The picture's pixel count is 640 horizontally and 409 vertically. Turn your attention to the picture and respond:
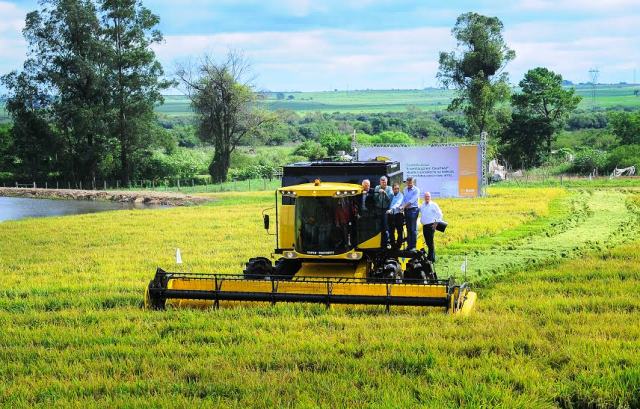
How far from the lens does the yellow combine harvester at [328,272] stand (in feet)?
40.5

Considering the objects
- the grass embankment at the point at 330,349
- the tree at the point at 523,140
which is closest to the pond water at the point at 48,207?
the grass embankment at the point at 330,349

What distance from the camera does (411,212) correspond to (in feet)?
51.3

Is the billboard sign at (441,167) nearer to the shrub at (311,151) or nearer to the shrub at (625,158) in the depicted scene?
the shrub at (625,158)

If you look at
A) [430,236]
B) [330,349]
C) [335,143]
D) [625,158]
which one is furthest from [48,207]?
[335,143]

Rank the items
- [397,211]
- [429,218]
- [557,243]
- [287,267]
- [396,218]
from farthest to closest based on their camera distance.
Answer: [557,243] → [429,218] → [396,218] → [397,211] → [287,267]

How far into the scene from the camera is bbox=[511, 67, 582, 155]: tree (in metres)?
75.1

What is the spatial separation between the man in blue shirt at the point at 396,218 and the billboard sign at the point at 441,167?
2916 cm

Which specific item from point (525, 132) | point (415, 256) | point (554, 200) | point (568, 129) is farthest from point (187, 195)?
point (568, 129)

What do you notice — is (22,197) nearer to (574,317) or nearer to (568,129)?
(574,317)

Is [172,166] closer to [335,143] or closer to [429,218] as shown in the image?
[335,143]

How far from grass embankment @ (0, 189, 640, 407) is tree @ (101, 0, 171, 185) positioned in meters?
57.1

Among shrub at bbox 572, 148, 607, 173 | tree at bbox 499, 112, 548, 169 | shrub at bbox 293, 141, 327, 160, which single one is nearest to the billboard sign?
shrub at bbox 572, 148, 607, 173

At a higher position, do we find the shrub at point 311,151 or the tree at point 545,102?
the tree at point 545,102

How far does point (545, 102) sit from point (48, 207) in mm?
47771
